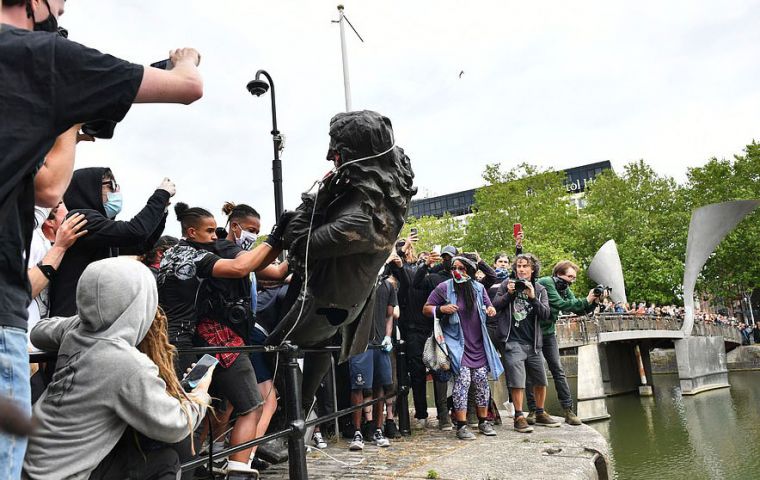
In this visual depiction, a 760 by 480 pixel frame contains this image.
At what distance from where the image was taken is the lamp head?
8734 mm

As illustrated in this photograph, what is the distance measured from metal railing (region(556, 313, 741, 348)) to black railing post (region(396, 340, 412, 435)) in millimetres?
13835

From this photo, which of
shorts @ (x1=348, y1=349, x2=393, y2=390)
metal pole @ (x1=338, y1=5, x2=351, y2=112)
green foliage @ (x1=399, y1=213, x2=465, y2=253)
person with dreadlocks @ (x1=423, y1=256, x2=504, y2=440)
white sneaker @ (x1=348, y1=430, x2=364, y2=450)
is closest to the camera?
white sneaker @ (x1=348, y1=430, x2=364, y2=450)

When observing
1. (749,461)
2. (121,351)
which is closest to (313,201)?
(121,351)

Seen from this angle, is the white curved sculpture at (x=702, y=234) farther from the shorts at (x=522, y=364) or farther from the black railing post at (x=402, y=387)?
the black railing post at (x=402, y=387)

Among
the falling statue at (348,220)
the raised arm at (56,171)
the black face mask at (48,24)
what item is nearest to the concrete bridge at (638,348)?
the falling statue at (348,220)

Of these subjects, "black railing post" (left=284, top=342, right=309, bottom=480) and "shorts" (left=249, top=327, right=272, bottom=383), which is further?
"shorts" (left=249, top=327, right=272, bottom=383)

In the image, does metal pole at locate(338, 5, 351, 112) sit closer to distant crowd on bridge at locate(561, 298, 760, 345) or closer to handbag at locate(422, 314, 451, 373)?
handbag at locate(422, 314, 451, 373)

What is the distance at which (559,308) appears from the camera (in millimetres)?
7133

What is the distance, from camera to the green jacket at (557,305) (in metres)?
6.99

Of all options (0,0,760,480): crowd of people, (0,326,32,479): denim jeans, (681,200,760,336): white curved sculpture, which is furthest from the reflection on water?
(0,326,32,479): denim jeans

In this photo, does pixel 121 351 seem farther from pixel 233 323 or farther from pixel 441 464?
pixel 441 464

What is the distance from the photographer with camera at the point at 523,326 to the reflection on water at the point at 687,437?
129 centimetres

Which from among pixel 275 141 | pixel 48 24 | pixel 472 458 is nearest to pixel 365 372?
pixel 472 458

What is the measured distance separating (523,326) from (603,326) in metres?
13.9
